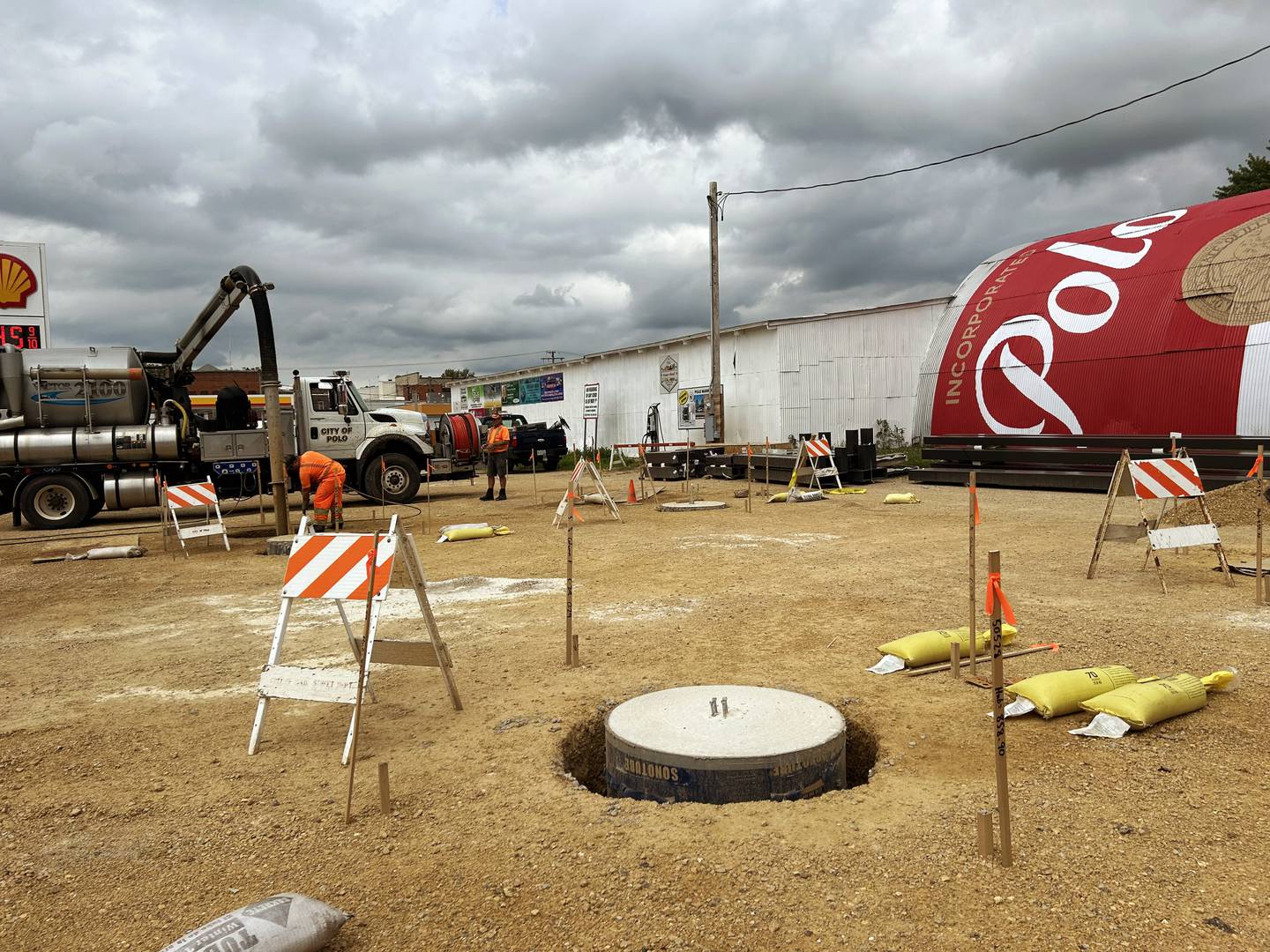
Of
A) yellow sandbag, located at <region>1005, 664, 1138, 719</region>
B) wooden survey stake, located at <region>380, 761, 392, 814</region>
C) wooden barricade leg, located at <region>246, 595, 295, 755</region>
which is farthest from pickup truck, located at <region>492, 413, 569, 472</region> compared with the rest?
wooden survey stake, located at <region>380, 761, 392, 814</region>

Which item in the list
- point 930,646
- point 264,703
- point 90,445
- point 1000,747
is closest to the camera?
point 1000,747

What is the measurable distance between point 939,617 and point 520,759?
13.9 ft

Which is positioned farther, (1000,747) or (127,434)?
(127,434)

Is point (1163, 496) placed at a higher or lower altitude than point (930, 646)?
higher

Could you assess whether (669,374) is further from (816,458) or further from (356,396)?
(356,396)

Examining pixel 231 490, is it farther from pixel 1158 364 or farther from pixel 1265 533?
pixel 1158 364

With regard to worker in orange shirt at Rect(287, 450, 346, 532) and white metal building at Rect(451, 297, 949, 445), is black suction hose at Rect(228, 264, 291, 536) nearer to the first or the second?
worker in orange shirt at Rect(287, 450, 346, 532)

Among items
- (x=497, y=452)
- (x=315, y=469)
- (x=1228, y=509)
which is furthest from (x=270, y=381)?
(x=1228, y=509)

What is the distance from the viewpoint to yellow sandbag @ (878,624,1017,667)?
19.8 feet

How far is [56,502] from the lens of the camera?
1692 centimetres

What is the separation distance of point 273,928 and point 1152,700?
447 cm

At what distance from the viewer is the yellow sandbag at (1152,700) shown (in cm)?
465

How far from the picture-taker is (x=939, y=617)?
732 cm

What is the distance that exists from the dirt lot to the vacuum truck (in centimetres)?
911
